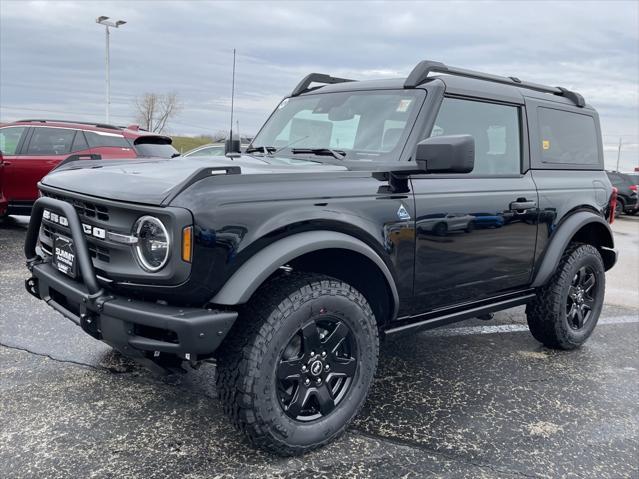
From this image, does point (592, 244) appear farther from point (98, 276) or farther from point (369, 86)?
point (98, 276)

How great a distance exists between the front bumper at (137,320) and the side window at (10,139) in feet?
23.3

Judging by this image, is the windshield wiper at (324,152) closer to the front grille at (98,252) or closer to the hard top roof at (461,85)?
the hard top roof at (461,85)

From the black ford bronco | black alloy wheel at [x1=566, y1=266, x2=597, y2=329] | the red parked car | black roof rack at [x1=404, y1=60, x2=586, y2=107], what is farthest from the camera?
the red parked car

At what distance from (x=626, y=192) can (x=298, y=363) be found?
768 inches

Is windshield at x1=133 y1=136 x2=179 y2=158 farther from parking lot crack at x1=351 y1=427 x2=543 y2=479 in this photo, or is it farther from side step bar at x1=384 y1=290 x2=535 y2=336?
parking lot crack at x1=351 y1=427 x2=543 y2=479

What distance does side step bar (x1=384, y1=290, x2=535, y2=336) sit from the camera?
11.0 ft

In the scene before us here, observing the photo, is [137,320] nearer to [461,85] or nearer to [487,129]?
[461,85]

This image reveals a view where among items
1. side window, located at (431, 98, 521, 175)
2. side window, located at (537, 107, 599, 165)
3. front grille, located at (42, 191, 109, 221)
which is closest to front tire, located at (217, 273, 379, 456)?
front grille, located at (42, 191, 109, 221)

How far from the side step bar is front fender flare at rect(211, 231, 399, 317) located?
617 millimetres

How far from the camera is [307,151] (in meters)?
3.63

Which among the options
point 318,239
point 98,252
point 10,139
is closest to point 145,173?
point 98,252

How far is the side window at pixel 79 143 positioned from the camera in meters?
8.94

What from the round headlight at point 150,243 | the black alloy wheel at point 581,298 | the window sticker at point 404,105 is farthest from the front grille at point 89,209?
the black alloy wheel at point 581,298

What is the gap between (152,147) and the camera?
8898mm
